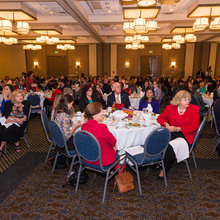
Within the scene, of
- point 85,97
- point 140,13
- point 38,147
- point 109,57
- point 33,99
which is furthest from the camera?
point 109,57

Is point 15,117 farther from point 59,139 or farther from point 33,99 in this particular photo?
point 33,99

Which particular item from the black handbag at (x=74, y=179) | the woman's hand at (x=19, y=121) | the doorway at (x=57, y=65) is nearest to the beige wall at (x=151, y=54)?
the doorway at (x=57, y=65)

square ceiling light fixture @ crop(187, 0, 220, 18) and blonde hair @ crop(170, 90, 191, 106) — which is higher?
square ceiling light fixture @ crop(187, 0, 220, 18)

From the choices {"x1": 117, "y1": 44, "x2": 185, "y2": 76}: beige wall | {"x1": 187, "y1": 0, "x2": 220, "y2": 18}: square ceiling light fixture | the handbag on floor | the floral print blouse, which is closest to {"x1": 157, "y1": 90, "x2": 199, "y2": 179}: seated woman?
the handbag on floor

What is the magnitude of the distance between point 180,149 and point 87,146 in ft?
5.06

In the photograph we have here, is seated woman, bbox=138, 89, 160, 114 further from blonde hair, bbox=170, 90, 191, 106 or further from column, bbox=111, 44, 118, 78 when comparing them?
column, bbox=111, 44, 118, 78

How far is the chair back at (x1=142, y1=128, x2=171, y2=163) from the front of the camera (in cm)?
266

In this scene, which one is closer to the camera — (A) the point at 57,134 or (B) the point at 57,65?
(A) the point at 57,134

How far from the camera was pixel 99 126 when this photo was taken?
2582 millimetres

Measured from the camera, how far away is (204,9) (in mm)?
6988

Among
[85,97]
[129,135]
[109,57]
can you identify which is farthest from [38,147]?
[109,57]

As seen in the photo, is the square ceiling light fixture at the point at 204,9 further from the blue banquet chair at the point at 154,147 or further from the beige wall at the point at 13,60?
the beige wall at the point at 13,60

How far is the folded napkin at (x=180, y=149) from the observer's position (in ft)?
10.4

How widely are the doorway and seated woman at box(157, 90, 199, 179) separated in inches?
622
